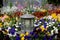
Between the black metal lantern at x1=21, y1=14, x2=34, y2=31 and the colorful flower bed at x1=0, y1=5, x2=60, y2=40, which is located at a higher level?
the black metal lantern at x1=21, y1=14, x2=34, y2=31

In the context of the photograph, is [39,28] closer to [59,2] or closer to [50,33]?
[50,33]

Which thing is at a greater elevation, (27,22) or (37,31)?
(27,22)

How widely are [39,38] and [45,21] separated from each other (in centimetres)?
95

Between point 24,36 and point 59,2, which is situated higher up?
point 24,36

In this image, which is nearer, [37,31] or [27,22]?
[37,31]

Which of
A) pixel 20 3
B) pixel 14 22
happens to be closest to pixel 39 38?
pixel 14 22

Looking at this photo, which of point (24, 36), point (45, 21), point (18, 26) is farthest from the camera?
point (45, 21)

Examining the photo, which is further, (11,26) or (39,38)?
(11,26)

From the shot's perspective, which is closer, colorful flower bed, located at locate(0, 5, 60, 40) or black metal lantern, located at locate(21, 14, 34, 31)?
colorful flower bed, located at locate(0, 5, 60, 40)

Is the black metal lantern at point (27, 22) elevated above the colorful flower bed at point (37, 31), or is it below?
above

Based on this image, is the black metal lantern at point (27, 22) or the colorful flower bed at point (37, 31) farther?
the black metal lantern at point (27, 22)

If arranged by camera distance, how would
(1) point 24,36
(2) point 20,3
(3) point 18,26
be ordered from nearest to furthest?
(1) point 24,36, (3) point 18,26, (2) point 20,3

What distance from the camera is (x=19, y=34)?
5.11 metres

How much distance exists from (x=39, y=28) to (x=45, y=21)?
0.65 metres
